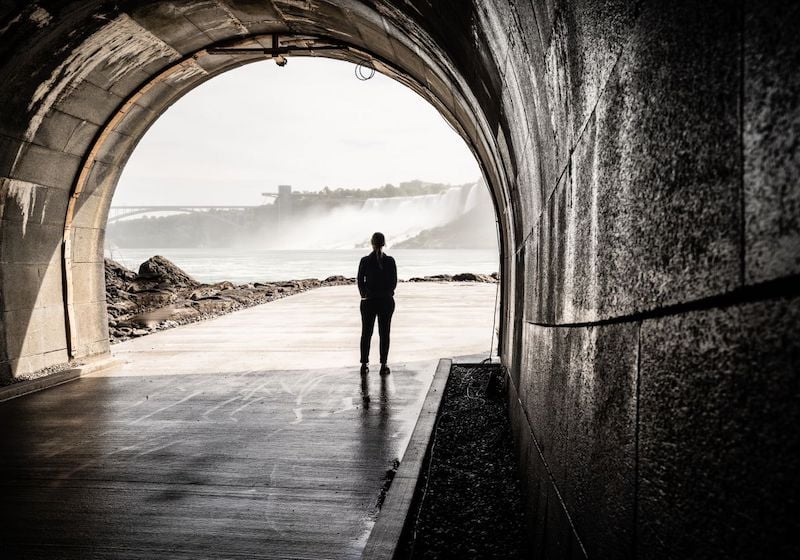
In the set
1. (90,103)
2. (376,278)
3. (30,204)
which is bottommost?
A: (376,278)

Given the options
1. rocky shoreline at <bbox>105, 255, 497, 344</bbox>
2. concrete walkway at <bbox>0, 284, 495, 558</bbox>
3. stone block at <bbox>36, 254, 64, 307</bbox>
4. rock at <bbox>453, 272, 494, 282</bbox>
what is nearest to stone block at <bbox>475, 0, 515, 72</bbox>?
concrete walkway at <bbox>0, 284, 495, 558</bbox>

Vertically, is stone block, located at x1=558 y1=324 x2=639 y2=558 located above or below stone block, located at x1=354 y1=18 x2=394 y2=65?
below

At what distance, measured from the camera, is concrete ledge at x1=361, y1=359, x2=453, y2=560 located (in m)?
3.34

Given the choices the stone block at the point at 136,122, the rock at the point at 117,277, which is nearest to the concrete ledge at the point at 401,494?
the stone block at the point at 136,122

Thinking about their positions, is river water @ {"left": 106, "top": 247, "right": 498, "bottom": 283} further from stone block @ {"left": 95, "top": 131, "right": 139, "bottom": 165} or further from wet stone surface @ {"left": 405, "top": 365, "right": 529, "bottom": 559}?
wet stone surface @ {"left": 405, "top": 365, "right": 529, "bottom": 559}

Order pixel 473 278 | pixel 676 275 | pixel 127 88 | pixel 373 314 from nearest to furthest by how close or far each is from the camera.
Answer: pixel 676 275 → pixel 373 314 → pixel 127 88 → pixel 473 278

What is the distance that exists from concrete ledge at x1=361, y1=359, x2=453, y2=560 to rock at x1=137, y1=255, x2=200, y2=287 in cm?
2181

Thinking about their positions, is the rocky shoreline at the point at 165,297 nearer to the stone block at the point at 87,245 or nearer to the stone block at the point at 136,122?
the stone block at the point at 87,245

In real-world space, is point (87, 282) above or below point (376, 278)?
below

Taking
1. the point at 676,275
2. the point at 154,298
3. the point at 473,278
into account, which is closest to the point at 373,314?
the point at 676,275

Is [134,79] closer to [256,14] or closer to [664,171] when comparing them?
[256,14]

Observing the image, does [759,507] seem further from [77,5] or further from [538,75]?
[77,5]

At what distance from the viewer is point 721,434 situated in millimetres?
1009

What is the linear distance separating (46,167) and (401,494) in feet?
23.0
